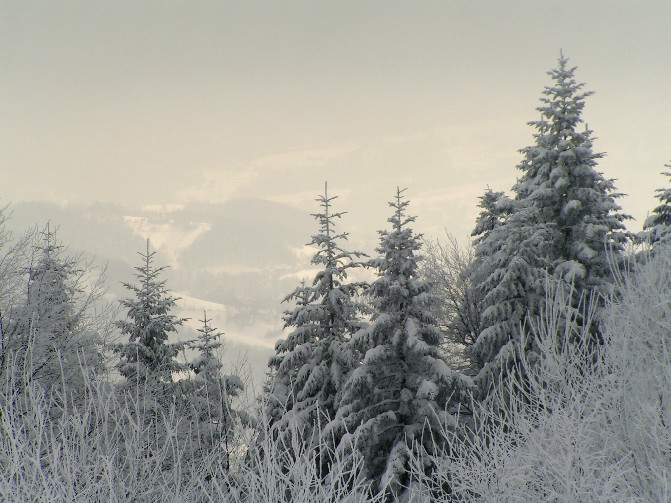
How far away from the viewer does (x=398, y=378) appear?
1838 centimetres

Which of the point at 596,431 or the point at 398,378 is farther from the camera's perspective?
the point at 398,378

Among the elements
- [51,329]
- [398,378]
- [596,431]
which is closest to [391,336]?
[398,378]

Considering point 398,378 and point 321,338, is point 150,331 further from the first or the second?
point 398,378

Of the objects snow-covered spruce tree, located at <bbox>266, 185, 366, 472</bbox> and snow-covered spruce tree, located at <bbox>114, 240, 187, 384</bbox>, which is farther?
snow-covered spruce tree, located at <bbox>114, 240, 187, 384</bbox>

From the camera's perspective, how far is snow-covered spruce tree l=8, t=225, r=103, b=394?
16469mm

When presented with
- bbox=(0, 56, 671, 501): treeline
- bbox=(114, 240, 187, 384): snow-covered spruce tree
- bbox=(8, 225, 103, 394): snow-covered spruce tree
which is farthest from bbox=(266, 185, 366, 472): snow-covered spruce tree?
bbox=(8, 225, 103, 394): snow-covered spruce tree

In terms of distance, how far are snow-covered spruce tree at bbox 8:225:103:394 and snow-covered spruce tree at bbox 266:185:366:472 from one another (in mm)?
6256

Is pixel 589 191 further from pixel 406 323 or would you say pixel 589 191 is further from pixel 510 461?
pixel 510 461

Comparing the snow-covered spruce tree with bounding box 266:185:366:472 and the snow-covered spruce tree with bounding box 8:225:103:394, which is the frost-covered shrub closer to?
the snow-covered spruce tree with bounding box 266:185:366:472

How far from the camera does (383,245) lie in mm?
18688

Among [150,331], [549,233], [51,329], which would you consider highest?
[549,233]

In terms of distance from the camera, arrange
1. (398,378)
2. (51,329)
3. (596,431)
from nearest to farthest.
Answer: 1. (596,431)
2. (51,329)
3. (398,378)

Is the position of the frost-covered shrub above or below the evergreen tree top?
below

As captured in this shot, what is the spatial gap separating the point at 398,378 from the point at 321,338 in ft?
11.0
